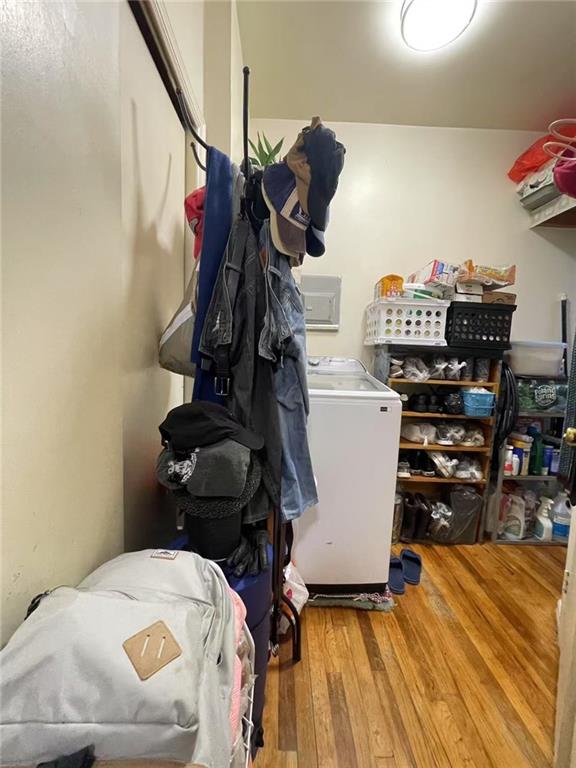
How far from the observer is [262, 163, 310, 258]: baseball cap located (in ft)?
2.79

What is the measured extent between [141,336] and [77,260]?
380mm

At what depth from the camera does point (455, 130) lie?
2217 mm

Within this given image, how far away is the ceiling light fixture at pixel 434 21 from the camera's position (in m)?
1.50

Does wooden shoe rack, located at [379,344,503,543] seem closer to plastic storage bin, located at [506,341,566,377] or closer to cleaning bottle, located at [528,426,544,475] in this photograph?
plastic storage bin, located at [506,341,566,377]

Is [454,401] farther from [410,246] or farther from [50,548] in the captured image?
[50,548]

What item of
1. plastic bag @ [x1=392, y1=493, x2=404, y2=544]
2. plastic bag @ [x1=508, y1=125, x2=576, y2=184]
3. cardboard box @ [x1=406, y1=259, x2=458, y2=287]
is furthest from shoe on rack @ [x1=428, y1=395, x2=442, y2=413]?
plastic bag @ [x1=508, y1=125, x2=576, y2=184]

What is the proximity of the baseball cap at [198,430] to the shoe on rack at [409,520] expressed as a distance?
167 cm

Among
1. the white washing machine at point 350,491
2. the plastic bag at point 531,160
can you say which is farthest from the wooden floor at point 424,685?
the plastic bag at point 531,160

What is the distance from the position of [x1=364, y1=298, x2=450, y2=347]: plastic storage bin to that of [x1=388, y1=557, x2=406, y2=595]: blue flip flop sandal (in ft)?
4.09

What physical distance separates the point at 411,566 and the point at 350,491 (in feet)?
2.35

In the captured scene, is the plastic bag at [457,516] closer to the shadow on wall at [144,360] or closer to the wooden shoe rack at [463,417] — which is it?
the wooden shoe rack at [463,417]

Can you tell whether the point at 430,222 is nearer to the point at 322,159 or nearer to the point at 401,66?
the point at 401,66

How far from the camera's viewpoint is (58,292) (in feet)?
1.77

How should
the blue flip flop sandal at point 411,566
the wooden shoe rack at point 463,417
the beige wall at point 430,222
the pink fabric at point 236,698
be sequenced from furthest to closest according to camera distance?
the beige wall at point 430,222 → the wooden shoe rack at point 463,417 → the blue flip flop sandal at point 411,566 → the pink fabric at point 236,698
